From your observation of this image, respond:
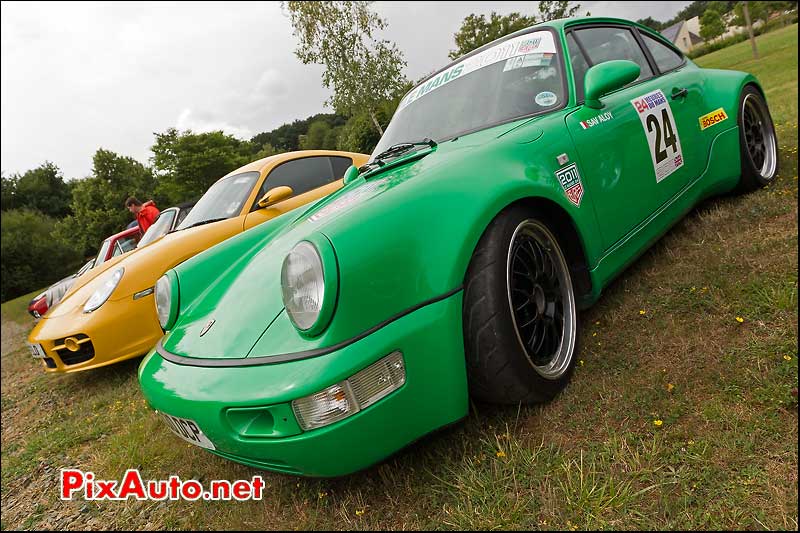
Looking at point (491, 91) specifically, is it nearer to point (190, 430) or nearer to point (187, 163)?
point (190, 430)

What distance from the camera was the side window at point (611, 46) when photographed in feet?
8.66

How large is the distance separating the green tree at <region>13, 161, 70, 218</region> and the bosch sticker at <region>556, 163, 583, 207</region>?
53.0m

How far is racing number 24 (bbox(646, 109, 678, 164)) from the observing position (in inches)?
98.3

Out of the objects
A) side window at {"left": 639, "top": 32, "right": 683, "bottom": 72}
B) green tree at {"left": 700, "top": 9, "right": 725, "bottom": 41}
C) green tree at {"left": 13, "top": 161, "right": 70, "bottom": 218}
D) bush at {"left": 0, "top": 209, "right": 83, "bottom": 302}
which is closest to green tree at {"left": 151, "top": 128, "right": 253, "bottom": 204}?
bush at {"left": 0, "top": 209, "right": 83, "bottom": 302}

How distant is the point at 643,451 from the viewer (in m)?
1.46

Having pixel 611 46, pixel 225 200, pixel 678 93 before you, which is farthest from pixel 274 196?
pixel 678 93

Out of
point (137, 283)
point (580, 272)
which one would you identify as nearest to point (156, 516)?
point (580, 272)

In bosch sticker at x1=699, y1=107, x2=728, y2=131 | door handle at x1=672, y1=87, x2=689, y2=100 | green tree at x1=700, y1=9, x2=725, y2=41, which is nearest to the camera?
door handle at x1=672, y1=87, x2=689, y2=100

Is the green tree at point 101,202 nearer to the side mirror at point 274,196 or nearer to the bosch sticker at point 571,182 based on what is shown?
the side mirror at point 274,196

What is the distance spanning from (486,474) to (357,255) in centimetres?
80

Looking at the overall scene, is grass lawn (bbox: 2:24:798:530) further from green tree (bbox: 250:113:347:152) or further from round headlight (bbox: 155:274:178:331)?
green tree (bbox: 250:113:347:152)

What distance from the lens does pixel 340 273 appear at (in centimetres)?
139

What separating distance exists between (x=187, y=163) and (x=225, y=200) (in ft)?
92.6

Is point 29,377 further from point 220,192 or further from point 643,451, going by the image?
point 643,451
